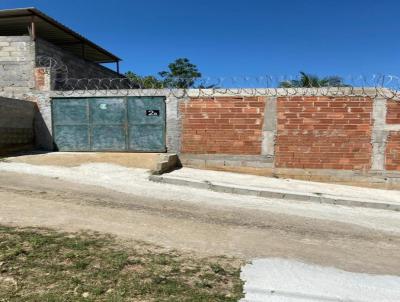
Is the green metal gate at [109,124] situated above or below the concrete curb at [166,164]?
above

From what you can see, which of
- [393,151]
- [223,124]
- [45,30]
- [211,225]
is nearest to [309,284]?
[211,225]

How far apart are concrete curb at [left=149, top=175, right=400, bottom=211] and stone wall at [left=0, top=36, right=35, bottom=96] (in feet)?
24.7

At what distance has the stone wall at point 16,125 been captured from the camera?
38.0 feet

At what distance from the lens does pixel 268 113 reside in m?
10.9

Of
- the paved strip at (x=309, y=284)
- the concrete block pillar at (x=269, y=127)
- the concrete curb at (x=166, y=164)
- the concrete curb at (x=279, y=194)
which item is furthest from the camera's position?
the concrete block pillar at (x=269, y=127)

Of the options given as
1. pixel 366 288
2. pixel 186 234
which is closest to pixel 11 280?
pixel 186 234

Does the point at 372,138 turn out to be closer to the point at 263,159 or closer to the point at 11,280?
the point at 263,159

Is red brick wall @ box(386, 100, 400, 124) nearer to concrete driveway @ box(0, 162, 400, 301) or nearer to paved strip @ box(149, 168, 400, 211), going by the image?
paved strip @ box(149, 168, 400, 211)

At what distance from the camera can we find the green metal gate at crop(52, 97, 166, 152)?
11977 mm

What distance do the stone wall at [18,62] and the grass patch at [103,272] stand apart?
10.2 m

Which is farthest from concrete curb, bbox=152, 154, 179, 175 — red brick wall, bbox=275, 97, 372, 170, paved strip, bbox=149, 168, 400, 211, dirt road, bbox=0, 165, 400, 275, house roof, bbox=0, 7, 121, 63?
house roof, bbox=0, 7, 121, 63

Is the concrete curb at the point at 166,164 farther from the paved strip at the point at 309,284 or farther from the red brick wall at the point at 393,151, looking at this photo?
the red brick wall at the point at 393,151

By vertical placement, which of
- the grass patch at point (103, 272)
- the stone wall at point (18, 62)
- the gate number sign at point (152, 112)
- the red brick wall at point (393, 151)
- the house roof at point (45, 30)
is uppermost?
the house roof at point (45, 30)

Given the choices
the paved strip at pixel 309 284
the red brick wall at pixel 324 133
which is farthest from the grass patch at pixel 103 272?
the red brick wall at pixel 324 133
